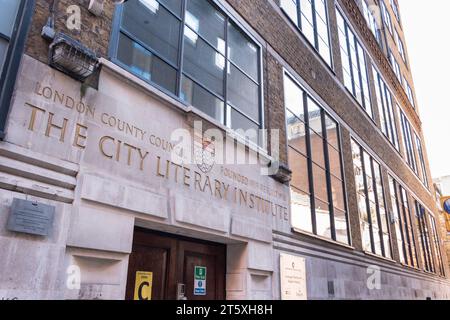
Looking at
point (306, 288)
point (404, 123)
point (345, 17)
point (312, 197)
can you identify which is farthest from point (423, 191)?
point (306, 288)

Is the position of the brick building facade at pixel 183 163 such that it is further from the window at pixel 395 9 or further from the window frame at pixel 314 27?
the window at pixel 395 9

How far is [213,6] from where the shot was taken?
6828mm

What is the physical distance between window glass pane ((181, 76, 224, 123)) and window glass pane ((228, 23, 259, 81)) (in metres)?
1.24

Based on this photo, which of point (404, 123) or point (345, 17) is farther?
point (404, 123)

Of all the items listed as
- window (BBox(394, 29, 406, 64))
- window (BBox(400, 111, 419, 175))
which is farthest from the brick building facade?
window (BBox(394, 29, 406, 64))

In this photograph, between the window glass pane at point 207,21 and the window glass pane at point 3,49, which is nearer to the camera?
the window glass pane at point 3,49

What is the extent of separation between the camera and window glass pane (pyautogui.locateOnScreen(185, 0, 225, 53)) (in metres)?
6.33

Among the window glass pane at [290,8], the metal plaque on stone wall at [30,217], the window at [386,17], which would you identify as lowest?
the metal plaque on stone wall at [30,217]

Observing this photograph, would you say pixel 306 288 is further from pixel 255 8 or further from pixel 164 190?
pixel 255 8

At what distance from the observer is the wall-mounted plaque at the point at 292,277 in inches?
260

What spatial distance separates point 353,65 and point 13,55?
1287 centimetres

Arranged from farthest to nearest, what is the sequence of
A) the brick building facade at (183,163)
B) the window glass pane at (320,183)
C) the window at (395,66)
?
the window at (395,66)
the window glass pane at (320,183)
the brick building facade at (183,163)

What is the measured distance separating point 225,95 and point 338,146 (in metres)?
5.51

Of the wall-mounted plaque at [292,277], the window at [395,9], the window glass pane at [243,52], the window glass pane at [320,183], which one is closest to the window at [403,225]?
the window glass pane at [320,183]
